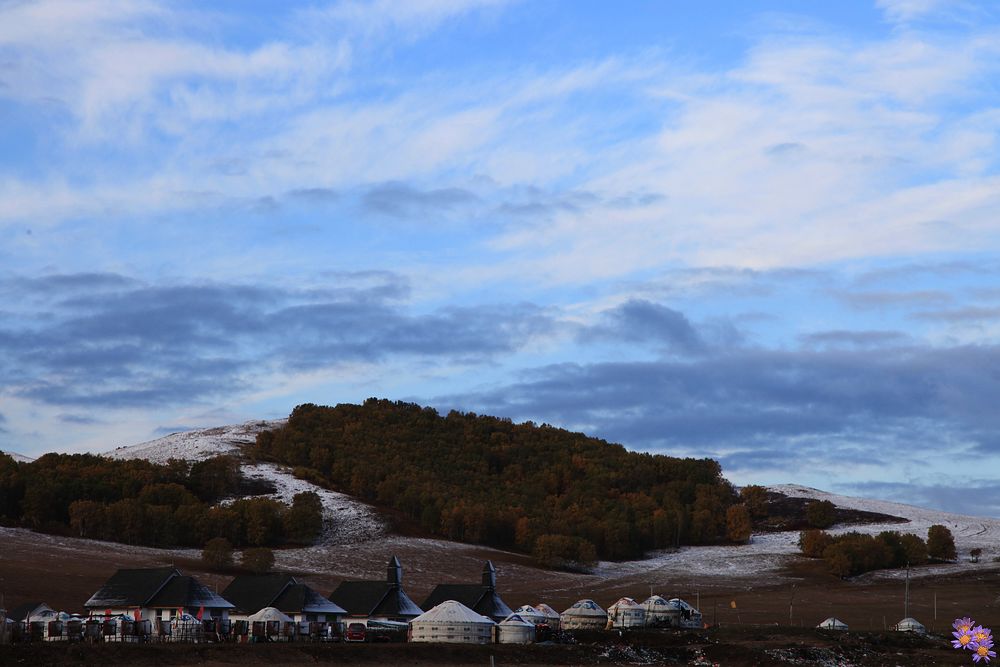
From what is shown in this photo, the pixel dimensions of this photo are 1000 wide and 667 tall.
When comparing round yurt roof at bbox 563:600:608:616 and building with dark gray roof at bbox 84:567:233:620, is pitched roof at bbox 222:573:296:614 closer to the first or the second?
building with dark gray roof at bbox 84:567:233:620

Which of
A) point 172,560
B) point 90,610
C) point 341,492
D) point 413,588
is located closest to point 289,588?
point 90,610

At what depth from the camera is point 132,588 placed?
8919 centimetres

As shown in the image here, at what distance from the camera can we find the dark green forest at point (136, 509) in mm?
154500

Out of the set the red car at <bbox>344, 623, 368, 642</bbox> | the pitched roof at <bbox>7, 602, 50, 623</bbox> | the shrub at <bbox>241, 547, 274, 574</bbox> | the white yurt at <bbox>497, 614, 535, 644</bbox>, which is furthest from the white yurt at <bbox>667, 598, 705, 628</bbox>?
the shrub at <bbox>241, 547, 274, 574</bbox>

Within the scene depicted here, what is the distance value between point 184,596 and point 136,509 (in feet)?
237

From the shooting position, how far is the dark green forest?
507 ft

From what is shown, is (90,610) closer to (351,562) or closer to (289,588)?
(289,588)

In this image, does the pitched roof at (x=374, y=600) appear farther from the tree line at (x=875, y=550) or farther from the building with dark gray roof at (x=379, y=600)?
the tree line at (x=875, y=550)

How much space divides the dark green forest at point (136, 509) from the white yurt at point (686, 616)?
67.6 m

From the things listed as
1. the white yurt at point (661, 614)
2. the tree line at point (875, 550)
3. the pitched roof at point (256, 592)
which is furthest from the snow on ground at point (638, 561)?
the white yurt at point (661, 614)

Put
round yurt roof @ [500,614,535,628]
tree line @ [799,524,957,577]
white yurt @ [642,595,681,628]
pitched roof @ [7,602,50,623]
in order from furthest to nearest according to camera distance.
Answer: tree line @ [799,524,957,577] < white yurt @ [642,595,681,628] < round yurt roof @ [500,614,535,628] < pitched roof @ [7,602,50,623]

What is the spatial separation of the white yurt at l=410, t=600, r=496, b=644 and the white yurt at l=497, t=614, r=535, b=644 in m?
0.72

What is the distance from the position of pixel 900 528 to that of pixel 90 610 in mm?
132358

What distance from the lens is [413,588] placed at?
426ft
